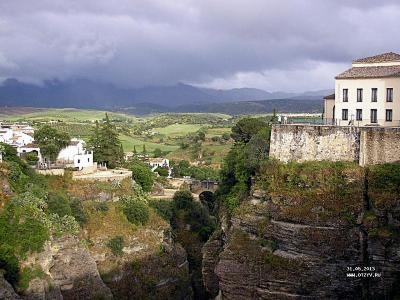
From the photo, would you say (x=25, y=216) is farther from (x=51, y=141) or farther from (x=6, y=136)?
(x=6, y=136)

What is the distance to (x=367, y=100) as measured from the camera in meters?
40.9

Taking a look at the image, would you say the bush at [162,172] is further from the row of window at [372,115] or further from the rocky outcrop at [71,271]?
the row of window at [372,115]

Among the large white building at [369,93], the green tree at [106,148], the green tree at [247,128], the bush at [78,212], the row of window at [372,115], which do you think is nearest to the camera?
the large white building at [369,93]

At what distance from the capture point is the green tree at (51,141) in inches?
2598

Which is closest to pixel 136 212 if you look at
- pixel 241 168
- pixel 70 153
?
pixel 241 168

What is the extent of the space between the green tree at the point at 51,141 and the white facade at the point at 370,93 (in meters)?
35.3

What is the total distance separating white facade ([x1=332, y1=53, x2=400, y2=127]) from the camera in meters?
39.9

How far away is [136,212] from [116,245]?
4775 millimetres

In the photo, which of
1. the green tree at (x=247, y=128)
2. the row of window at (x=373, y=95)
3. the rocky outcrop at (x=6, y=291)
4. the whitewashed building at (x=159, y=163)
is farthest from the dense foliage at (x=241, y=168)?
the whitewashed building at (x=159, y=163)

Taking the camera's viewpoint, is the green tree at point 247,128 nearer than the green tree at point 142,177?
Yes

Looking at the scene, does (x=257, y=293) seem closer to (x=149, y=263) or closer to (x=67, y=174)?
(x=149, y=263)

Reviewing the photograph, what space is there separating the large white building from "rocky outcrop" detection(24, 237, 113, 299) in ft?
73.5

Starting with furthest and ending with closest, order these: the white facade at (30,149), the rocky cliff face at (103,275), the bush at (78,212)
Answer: the white facade at (30,149) → the bush at (78,212) → the rocky cliff face at (103,275)

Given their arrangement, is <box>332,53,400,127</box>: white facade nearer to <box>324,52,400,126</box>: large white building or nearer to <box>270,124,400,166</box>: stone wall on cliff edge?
<box>324,52,400,126</box>: large white building
